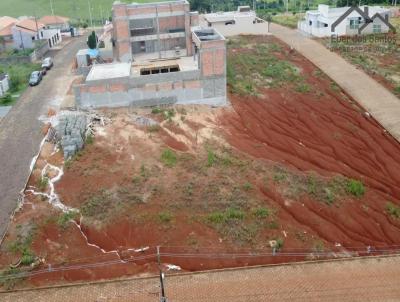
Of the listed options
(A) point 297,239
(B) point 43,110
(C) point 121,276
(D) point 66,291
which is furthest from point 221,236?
(B) point 43,110

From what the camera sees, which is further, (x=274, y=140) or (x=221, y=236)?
(x=274, y=140)

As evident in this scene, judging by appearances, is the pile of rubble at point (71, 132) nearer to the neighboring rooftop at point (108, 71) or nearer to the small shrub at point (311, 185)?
the neighboring rooftop at point (108, 71)

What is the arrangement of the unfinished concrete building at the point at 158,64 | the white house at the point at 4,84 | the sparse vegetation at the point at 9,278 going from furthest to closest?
1. the white house at the point at 4,84
2. the unfinished concrete building at the point at 158,64
3. the sparse vegetation at the point at 9,278

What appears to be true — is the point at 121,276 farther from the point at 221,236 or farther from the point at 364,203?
the point at 364,203

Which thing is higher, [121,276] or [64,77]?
[64,77]

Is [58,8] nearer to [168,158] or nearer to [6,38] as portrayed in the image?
[6,38]

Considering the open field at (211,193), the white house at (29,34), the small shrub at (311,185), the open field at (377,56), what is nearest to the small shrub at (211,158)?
the open field at (211,193)

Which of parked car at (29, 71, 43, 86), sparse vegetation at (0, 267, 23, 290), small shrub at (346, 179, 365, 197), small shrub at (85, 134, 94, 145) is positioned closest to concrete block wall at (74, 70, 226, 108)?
small shrub at (85, 134, 94, 145)

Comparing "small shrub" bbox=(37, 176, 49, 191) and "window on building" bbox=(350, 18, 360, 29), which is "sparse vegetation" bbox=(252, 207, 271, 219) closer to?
"small shrub" bbox=(37, 176, 49, 191)
